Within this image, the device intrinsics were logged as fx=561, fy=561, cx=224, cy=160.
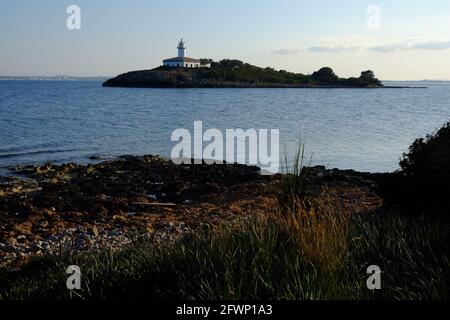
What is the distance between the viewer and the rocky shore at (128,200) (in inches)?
472

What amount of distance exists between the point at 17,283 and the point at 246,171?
15.2 metres

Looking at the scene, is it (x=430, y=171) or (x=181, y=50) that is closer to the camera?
(x=430, y=171)

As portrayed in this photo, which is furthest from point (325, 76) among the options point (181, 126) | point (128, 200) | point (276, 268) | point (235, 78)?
point (276, 268)

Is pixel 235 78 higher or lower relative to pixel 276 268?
higher

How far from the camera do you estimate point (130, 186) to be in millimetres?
19312

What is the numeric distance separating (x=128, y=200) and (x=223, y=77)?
126 meters

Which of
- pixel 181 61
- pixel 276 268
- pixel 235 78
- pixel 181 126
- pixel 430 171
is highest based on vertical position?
pixel 181 61

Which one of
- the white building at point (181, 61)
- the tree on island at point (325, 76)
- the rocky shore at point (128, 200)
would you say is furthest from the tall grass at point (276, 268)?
the tree on island at point (325, 76)

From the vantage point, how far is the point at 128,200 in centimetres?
1675

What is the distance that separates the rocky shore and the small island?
111 meters

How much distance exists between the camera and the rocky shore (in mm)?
11977

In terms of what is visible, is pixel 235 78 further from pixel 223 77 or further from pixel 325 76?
pixel 325 76

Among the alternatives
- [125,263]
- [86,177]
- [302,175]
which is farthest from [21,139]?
[125,263]
